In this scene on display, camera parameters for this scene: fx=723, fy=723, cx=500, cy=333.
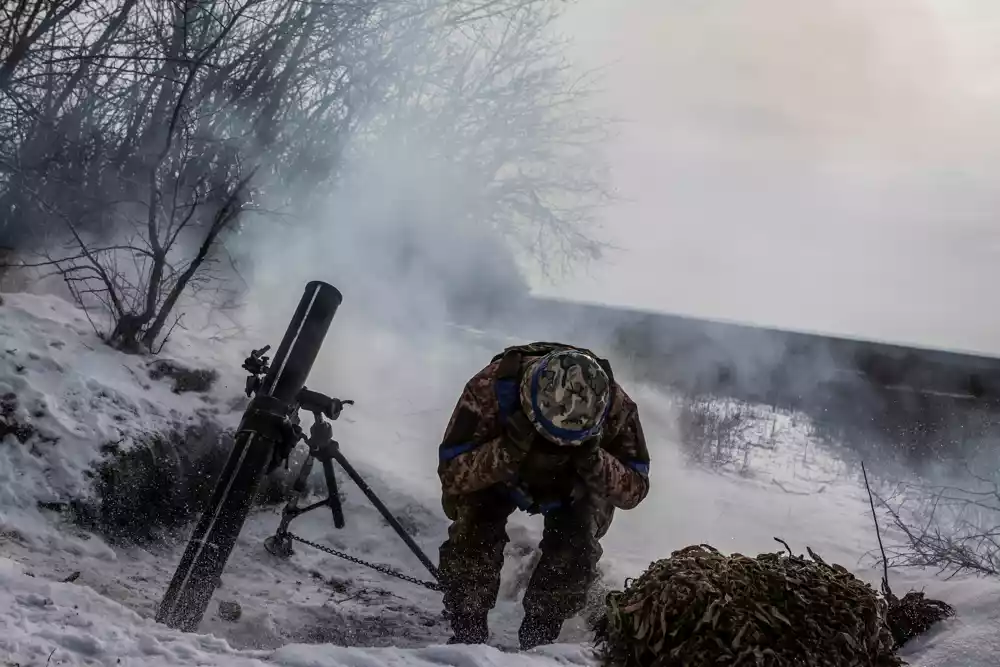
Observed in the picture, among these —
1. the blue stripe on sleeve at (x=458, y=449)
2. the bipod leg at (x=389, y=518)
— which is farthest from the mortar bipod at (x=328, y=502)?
the blue stripe on sleeve at (x=458, y=449)

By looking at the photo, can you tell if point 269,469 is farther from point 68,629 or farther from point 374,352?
point 374,352

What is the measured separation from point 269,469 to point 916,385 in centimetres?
1649

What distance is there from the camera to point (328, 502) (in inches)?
171

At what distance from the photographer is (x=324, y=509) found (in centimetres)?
534

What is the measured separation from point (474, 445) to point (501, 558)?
0.58m

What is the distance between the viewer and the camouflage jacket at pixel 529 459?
3.38 meters

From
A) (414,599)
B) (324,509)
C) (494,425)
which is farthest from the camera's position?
(324,509)

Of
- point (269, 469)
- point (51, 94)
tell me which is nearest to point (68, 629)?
point (269, 469)

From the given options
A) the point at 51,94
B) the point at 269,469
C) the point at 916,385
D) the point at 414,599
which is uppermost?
the point at 916,385

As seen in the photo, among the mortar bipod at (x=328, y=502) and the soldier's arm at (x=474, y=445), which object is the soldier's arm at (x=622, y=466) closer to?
the soldier's arm at (x=474, y=445)

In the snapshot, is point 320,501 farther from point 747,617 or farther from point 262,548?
point 747,617

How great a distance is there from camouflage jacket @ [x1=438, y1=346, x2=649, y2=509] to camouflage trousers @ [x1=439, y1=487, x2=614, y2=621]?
11 cm

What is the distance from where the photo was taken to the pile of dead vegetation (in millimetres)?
1848

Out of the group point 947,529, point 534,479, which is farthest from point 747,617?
point 947,529
